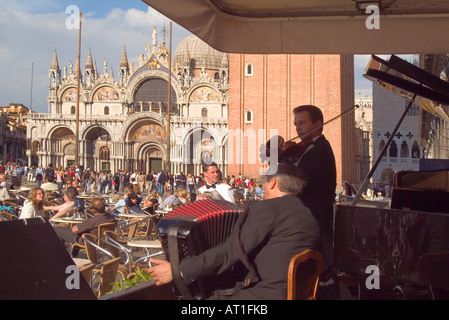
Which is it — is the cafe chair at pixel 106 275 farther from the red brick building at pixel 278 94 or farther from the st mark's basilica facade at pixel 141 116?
the st mark's basilica facade at pixel 141 116

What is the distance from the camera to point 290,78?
29156mm

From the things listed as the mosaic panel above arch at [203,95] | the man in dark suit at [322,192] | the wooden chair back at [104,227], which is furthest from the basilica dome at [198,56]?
the man in dark suit at [322,192]

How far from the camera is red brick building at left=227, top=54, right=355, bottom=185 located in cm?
2897

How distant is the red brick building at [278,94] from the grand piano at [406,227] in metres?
24.6

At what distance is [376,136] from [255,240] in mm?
47316

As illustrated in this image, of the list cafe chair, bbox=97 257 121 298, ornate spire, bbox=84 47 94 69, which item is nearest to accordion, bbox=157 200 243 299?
cafe chair, bbox=97 257 121 298

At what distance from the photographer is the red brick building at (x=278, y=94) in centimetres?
2897

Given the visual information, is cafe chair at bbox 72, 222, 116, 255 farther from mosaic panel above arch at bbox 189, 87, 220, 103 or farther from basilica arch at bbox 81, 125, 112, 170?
basilica arch at bbox 81, 125, 112, 170

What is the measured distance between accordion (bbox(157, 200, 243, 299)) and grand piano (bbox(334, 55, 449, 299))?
1359 millimetres

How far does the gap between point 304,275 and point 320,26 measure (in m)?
1.88

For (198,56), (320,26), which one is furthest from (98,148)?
(320,26)

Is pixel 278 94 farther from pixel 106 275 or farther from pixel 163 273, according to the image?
pixel 163 273

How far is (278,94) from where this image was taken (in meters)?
29.3
